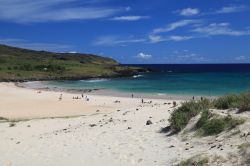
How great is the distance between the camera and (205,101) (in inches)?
578

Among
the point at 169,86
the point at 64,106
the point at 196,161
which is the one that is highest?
the point at 196,161

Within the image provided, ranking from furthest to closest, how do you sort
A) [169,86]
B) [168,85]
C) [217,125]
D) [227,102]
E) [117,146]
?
[168,85], [169,86], [227,102], [117,146], [217,125]

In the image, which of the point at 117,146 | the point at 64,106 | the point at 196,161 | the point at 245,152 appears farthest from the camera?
the point at 64,106

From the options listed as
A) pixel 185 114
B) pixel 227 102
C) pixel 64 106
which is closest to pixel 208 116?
pixel 185 114

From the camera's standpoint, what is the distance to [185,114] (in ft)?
44.2

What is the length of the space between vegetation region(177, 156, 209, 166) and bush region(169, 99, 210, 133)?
3.39 metres

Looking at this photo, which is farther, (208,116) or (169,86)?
(169,86)

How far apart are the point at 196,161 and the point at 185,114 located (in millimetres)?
4206

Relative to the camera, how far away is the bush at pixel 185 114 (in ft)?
42.8

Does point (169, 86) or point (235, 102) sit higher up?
point (235, 102)

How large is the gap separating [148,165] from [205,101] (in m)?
5.10

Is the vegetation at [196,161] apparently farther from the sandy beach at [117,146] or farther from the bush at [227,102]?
the bush at [227,102]

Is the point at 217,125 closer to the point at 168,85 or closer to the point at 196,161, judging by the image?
the point at 196,161

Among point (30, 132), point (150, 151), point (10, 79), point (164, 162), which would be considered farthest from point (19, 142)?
point (10, 79)
